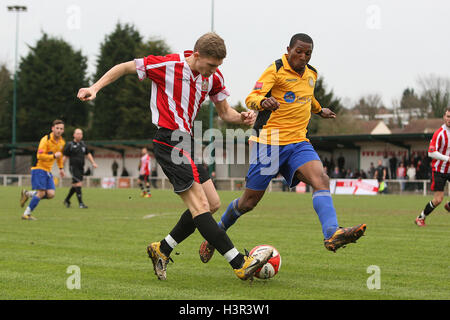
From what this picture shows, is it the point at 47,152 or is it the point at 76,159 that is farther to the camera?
the point at 76,159

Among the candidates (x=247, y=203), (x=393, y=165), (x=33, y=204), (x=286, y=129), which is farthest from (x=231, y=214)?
(x=393, y=165)

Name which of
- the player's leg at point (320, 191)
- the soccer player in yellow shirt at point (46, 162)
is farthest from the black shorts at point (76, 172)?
the player's leg at point (320, 191)

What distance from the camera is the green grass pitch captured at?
208 inches

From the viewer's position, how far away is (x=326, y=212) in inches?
244

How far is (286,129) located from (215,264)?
1.70 metres

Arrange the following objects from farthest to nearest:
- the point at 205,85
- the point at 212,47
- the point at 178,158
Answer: the point at 205,85 < the point at 178,158 < the point at 212,47

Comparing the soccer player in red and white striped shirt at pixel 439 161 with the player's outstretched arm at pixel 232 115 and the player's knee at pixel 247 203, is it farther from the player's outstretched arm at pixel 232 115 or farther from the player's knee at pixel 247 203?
the player's outstretched arm at pixel 232 115

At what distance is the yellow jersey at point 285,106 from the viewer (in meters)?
6.79

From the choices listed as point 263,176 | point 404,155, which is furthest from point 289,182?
point 404,155

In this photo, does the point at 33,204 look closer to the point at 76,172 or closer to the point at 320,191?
the point at 76,172

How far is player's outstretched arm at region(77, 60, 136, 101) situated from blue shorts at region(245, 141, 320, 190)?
1.78m

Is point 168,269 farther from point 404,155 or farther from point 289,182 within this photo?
point 404,155

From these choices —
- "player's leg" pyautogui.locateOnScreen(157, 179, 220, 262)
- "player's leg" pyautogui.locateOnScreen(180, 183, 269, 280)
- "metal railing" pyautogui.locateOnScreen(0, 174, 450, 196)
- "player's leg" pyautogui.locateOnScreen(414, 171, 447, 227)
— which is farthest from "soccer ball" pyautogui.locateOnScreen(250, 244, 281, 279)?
"metal railing" pyautogui.locateOnScreen(0, 174, 450, 196)

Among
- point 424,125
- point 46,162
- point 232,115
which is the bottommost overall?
point 46,162
